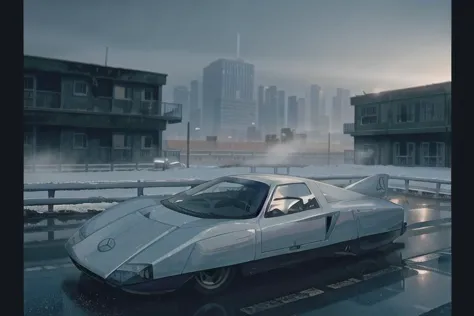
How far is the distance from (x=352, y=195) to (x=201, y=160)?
3510 centimetres

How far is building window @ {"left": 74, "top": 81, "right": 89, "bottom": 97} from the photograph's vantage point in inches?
974

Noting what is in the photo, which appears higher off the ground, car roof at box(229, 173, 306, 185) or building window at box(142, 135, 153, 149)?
building window at box(142, 135, 153, 149)

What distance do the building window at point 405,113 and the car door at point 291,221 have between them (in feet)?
90.5

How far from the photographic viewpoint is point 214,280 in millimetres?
4125

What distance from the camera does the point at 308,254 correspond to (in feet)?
15.6

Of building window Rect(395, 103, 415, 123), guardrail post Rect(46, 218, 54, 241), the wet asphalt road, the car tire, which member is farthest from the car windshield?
building window Rect(395, 103, 415, 123)

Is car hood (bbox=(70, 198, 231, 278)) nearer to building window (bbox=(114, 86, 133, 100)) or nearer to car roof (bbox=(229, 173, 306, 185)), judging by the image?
car roof (bbox=(229, 173, 306, 185))

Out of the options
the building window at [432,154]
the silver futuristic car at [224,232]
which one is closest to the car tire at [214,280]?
the silver futuristic car at [224,232]

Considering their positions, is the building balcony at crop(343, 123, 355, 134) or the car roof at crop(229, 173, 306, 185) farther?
the building balcony at crop(343, 123, 355, 134)

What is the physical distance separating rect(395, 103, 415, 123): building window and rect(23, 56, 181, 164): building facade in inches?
644

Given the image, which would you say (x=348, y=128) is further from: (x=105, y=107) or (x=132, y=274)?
(x=132, y=274)

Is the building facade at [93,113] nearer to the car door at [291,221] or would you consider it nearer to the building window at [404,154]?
the building window at [404,154]

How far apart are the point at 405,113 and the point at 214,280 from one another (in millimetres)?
29539
